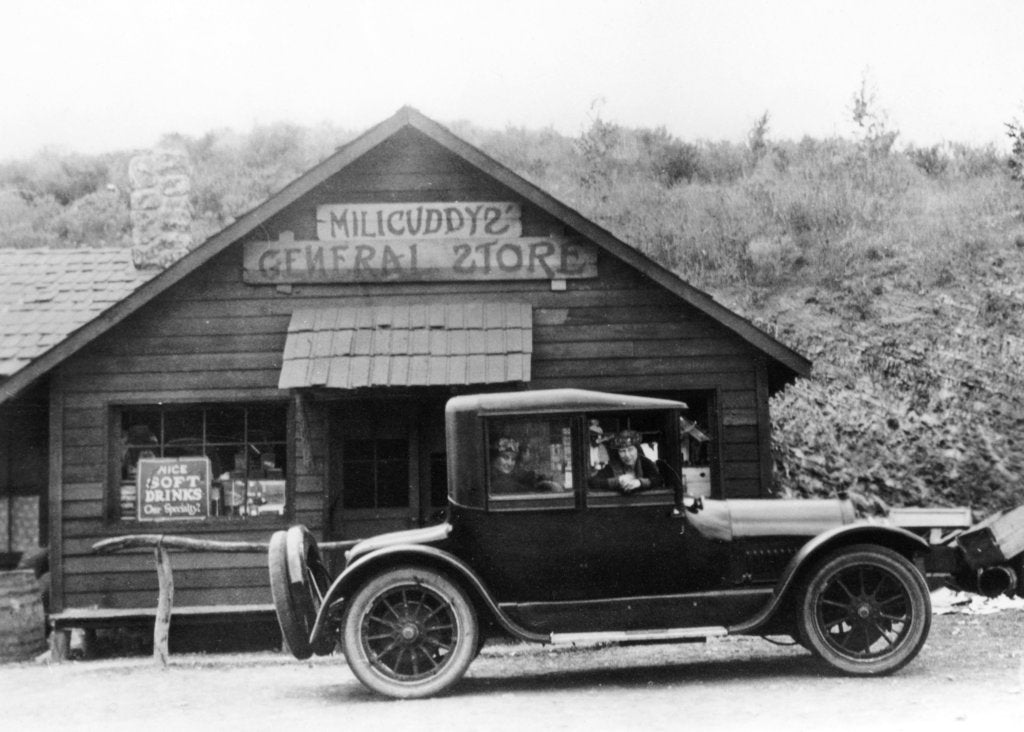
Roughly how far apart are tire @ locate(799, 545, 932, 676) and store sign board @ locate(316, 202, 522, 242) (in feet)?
16.6

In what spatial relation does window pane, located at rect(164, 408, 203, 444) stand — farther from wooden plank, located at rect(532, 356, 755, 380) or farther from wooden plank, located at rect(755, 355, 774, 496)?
wooden plank, located at rect(755, 355, 774, 496)

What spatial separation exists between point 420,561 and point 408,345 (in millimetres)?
3683

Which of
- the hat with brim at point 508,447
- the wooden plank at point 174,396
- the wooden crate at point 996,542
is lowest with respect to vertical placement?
the wooden crate at point 996,542

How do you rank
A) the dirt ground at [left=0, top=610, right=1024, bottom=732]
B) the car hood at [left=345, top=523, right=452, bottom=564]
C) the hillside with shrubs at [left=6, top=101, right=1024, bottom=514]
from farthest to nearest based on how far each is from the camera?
the hillside with shrubs at [left=6, top=101, right=1024, bottom=514]
the car hood at [left=345, top=523, right=452, bottom=564]
the dirt ground at [left=0, top=610, right=1024, bottom=732]

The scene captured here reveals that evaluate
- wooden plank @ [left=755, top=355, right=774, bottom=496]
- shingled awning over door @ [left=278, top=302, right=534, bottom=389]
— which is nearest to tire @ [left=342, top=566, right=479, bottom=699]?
shingled awning over door @ [left=278, top=302, right=534, bottom=389]

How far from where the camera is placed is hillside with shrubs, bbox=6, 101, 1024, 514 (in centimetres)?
1617

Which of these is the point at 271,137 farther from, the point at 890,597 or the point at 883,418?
the point at 890,597

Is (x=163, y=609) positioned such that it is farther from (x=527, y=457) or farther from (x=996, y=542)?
(x=996, y=542)

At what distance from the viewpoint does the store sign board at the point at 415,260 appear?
11055mm

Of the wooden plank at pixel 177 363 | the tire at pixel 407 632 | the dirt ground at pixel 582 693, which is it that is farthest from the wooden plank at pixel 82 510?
the tire at pixel 407 632

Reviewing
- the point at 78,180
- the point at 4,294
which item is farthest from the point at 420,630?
the point at 78,180

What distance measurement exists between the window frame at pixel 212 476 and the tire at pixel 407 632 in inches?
153

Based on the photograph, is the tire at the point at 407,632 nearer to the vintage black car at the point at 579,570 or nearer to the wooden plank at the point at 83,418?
the vintage black car at the point at 579,570

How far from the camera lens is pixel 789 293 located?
20688 mm
